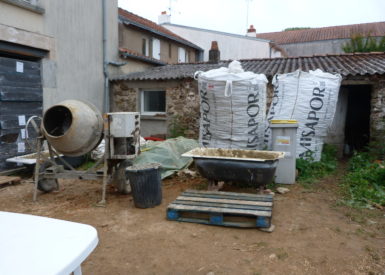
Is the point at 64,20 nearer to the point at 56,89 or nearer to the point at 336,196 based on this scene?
the point at 56,89

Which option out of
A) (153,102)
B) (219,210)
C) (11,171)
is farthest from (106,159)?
(153,102)

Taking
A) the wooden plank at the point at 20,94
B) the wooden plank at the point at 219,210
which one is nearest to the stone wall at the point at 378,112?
the wooden plank at the point at 219,210

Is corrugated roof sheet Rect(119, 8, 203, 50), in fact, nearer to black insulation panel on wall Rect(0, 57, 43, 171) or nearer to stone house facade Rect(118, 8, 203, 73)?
stone house facade Rect(118, 8, 203, 73)

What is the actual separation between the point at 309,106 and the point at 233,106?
153 centimetres

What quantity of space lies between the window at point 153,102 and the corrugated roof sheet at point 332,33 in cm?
2002

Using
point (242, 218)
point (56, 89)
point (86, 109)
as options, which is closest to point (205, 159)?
point (242, 218)

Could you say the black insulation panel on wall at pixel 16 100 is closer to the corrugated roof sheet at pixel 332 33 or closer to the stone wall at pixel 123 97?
the stone wall at pixel 123 97

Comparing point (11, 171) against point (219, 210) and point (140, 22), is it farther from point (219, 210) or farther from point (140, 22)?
point (140, 22)

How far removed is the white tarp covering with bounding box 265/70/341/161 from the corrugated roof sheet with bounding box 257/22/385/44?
21.7 metres

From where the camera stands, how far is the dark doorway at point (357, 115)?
9266mm

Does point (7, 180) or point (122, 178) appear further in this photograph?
point (7, 180)

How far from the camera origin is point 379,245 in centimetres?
300

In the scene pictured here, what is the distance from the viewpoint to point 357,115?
9656 millimetres

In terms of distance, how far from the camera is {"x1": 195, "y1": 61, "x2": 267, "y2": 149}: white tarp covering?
5145mm
